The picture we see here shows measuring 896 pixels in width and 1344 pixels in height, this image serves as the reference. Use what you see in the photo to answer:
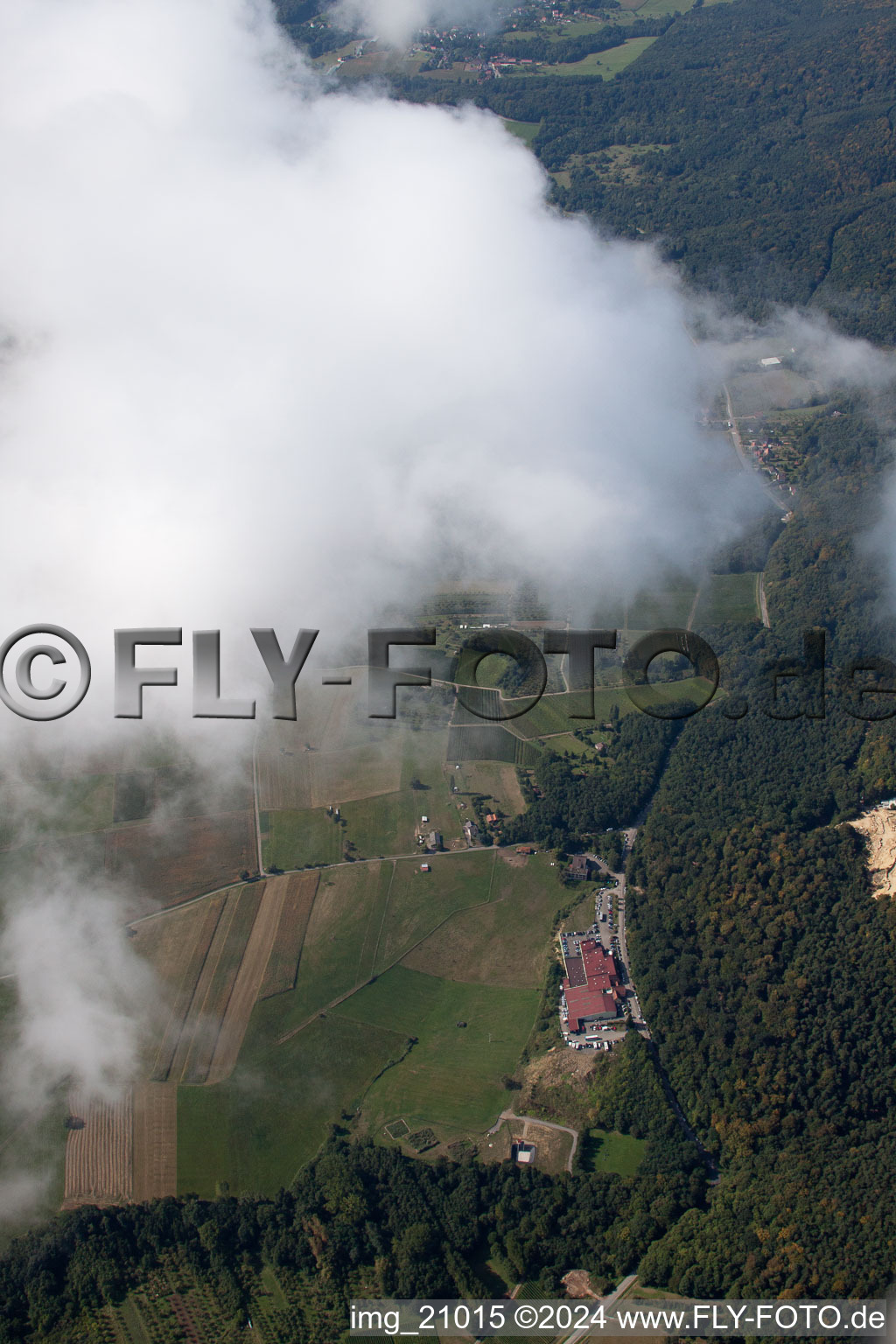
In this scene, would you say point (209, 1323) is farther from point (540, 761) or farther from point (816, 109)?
point (816, 109)

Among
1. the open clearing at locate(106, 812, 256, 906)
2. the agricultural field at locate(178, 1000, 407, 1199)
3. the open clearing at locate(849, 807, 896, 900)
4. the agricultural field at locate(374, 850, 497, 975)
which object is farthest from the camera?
the open clearing at locate(106, 812, 256, 906)

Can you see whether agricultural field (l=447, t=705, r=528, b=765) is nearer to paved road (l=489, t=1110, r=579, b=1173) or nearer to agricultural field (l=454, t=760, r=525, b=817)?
agricultural field (l=454, t=760, r=525, b=817)

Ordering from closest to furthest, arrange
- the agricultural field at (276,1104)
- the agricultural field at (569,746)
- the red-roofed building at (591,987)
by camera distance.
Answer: the agricultural field at (276,1104) → the red-roofed building at (591,987) → the agricultural field at (569,746)

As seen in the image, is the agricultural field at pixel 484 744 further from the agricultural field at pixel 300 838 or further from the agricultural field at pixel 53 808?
the agricultural field at pixel 53 808

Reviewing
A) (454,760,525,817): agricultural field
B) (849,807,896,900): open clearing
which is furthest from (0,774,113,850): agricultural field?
(849,807,896,900): open clearing

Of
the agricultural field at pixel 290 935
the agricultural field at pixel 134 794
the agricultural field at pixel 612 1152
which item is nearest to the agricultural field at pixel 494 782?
the agricultural field at pixel 290 935

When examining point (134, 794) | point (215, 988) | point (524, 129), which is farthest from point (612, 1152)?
point (524, 129)
